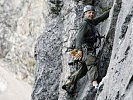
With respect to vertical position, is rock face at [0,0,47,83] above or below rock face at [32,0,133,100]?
below

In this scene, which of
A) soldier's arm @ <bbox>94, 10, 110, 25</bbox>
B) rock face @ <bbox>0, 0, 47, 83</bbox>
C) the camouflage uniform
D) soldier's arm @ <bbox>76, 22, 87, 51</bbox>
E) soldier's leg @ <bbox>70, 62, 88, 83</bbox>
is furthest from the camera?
rock face @ <bbox>0, 0, 47, 83</bbox>

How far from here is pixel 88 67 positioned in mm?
10750

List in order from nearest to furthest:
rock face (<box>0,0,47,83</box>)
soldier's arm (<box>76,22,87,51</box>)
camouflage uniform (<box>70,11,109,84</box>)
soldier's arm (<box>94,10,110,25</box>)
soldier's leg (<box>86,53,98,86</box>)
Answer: soldier's leg (<box>86,53,98,86</box>) → camouflage uniform (<box>70,11,109,84</box>) → soldier's arm (<box>76,22,87,51</box>) → soldier's arm (<box>94,10,110,25</box>) → rock face (<box>0,0,47,83</box>)

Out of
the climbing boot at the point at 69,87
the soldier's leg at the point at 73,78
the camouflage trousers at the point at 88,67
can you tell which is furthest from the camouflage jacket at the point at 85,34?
the climbing boot at the point at 69,87

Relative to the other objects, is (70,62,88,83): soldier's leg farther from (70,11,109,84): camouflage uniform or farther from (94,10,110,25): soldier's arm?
(94,10,110,25): soldier's arm

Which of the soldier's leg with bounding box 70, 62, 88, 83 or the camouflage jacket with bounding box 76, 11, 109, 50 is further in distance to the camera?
the soldier's leg with bounding box 70, 62, 88, 83

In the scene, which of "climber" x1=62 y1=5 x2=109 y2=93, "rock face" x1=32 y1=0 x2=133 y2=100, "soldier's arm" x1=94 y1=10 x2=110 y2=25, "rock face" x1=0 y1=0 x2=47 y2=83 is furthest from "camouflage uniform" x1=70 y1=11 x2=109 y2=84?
"rock face" x1=0 y1=0 x2=47 y2=83

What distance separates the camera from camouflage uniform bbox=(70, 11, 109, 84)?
10.7 m

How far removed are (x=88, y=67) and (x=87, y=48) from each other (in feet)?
1.92

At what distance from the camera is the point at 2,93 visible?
36.2 metres

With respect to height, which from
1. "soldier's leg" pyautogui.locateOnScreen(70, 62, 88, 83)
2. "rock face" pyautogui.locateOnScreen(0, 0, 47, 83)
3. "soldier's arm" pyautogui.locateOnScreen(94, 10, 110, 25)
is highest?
"soldier's arm" pyautogui.locateOnScreen(94, 10, 110, 25)

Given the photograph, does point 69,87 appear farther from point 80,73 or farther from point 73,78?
point 80,73

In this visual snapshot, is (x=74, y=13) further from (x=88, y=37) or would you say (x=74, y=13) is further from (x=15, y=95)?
(x=15, y=95)

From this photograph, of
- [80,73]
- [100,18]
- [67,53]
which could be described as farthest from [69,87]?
[100,18]
